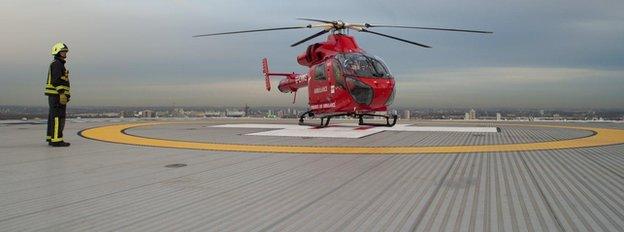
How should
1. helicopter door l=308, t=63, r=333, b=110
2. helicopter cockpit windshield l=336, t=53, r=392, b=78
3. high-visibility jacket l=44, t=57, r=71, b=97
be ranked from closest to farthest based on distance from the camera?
1. high-visibility jacket l=44, t=57, r=71, b=97
2. helicopter cockpit windshield l=336, t=53, r=392, b=78
3. helicopter door l=308, t=63, r=333, b=110

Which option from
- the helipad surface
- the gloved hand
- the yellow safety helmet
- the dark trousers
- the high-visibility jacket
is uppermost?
the yellow safety helmet

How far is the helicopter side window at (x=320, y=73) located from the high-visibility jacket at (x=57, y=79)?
814cm

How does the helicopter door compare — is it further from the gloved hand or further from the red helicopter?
the gloved hand

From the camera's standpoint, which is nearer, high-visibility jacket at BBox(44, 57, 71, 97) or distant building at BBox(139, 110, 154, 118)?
high-visibility jacket at BBox(44, 57, 71, 97)

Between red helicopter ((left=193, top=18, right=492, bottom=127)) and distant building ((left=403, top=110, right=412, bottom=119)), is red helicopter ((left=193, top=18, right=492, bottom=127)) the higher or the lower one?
the higher one

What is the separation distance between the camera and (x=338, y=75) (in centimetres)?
1385

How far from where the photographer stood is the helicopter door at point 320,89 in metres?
14.6

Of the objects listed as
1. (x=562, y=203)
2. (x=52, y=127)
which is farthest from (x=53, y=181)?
(x=562, y=203)

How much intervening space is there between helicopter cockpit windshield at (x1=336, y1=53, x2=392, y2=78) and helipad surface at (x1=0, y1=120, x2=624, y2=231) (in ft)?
22.6

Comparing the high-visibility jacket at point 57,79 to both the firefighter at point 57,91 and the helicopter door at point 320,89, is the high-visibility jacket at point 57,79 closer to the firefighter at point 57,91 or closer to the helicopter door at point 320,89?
the firefighter at point 57,91

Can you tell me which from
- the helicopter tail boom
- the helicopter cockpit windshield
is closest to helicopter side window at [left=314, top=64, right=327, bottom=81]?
the helicopter cockpit windshield

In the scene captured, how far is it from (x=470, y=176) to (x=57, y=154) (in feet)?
21.0

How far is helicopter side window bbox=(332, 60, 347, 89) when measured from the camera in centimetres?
1374

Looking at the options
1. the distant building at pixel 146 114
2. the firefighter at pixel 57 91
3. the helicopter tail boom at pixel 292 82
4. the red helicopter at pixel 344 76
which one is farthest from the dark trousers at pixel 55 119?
the distant building at pixel 146 114
